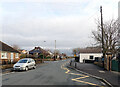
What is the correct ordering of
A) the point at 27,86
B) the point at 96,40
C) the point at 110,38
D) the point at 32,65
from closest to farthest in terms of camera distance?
the point at 27,86 → the point at 32,65 → the point at 110,38 → the point at 96,40

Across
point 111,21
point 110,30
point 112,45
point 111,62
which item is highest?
point 111,21

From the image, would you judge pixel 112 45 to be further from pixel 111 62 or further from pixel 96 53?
pixel 96 53

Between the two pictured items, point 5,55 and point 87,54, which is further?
point 87,54

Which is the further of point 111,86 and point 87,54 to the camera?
point 87,54

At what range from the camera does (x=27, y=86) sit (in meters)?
7.43

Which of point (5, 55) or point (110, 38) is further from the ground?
point (110, 38)

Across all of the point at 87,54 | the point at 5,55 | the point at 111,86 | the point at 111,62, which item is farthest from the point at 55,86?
the point at 87,54

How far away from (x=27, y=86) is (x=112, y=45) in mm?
18630

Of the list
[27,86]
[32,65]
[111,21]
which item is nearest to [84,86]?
[27,86]

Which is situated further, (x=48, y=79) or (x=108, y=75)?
(x=108, y=75)

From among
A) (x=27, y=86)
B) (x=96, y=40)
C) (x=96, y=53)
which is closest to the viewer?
(x=27, y=86)

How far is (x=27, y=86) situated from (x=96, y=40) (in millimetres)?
18899

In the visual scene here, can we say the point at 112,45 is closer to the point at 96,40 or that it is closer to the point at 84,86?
the point at 96,40

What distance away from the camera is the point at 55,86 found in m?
7.55
